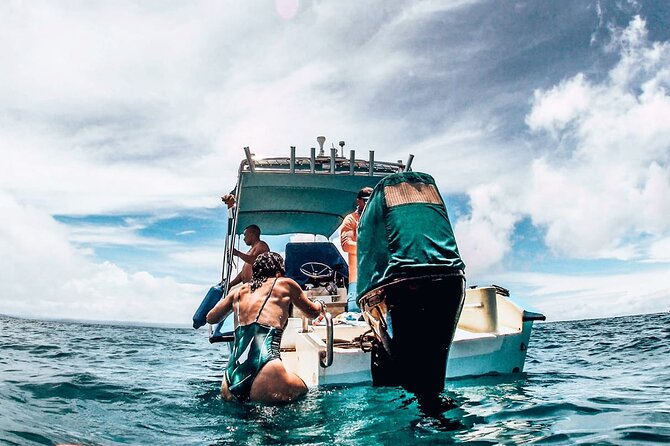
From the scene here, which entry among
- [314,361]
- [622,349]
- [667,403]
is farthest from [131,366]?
[622,349]

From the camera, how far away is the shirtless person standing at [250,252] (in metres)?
8.46

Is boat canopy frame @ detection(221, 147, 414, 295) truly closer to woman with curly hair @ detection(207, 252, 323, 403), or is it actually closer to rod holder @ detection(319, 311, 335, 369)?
woman with curly hair @ detection(207, 252, 323, 403)

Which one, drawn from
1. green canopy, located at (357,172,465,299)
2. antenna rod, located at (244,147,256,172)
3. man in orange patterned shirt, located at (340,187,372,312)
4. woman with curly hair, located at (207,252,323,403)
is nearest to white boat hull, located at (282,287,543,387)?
woman with curly hair, located at (207,252,323,403)

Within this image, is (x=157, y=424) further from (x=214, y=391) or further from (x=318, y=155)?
(x=318, y=155)

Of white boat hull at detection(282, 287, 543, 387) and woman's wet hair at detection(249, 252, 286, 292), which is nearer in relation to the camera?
white boat hull at detection(282, 287, 543, 387)

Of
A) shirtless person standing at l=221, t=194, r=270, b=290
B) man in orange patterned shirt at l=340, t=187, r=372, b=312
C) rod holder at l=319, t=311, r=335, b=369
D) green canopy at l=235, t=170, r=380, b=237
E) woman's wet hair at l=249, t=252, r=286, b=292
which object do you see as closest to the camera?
rod holder at l=319, t=311, r=335, b=369

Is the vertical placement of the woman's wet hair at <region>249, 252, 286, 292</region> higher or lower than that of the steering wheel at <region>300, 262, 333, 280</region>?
lower

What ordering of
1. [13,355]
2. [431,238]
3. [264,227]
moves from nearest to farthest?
[431,238] < [13,355] < [264,227]

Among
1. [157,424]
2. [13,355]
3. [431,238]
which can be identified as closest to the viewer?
[431,238]

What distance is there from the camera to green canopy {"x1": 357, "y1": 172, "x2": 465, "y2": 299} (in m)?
3.58

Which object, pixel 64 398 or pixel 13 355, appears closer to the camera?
pixel 64 398

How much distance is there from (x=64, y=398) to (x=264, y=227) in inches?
267

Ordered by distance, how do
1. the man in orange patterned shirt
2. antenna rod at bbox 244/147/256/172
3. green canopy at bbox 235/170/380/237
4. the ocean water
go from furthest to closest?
green canopy at bbox 235/170/380/237 < antenna rod at bbox 244/147/256/172 < the man in orange patterned shirt < the ocean water

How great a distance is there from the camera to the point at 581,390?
5512mm
